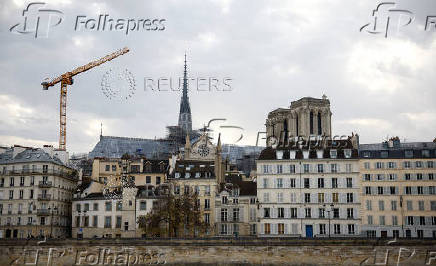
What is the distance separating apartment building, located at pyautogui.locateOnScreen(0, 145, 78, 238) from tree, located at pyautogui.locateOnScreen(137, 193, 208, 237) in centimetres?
1444

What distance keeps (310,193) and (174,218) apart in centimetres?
1783

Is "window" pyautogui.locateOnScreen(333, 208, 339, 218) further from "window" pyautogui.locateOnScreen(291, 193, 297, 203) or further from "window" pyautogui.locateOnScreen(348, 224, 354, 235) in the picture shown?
"window" pyautogui.locateOnScreen(291, 193, 297, 203)

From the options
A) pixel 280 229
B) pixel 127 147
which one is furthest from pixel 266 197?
pixel 127 147

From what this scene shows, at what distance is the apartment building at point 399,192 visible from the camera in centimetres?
6756

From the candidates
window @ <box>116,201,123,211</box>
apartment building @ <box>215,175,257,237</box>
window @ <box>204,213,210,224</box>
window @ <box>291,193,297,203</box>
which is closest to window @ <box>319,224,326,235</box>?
window @ <box>291,193,297,203</box>

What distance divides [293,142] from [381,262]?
27.0 m

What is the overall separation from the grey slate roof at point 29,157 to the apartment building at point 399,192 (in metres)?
44.4

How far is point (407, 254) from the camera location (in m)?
49.8

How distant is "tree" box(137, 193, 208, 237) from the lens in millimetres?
65750

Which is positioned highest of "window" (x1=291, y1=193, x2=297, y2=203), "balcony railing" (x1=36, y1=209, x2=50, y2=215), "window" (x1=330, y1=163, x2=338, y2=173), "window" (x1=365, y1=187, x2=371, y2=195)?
"window" (x1=330, y1=163, x2=338, y2=173)

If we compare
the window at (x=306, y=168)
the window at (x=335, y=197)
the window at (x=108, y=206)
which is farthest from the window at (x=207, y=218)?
the window at (x=335, y=197)

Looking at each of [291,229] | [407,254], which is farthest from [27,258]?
[407,254]

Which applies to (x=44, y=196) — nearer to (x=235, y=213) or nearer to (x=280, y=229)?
(x=235, y=213)

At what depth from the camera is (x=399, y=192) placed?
6856cm
